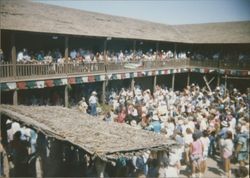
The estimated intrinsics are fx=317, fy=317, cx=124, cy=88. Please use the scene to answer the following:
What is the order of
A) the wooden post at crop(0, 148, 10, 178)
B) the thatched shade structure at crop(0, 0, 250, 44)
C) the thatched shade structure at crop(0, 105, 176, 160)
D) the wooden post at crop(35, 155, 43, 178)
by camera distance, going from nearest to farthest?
the thatched shade structure at crop(0, 105, 176, 160)
the wooden post at crop(35, 155, 43, 178)
the wooden post at crop(0, 148, 10, 178)
the thatched shade structure at crop(0, 0, 250, 44)

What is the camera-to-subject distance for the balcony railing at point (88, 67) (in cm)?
1570

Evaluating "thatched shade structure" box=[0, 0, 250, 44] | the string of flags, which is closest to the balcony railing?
the string of flags

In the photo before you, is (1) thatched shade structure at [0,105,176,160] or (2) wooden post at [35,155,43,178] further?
(2) wooden post at [35,155,43,178]

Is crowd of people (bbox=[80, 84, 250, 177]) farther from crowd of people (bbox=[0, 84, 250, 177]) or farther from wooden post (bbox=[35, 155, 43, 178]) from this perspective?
wooden post (bbox=[35, 155, 43, 178])

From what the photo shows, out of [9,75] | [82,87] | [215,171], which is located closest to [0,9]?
[9,75]

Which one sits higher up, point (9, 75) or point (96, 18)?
point (96, 18)

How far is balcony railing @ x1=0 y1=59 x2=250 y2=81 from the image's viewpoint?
15700mm

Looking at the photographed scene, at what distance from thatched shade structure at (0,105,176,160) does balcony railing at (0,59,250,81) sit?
137 inches

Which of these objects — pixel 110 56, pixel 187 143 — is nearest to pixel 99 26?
pixel 110 56

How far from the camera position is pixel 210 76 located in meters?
30.8

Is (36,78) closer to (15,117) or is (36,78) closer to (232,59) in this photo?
(15,117)

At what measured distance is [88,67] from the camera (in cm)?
2030

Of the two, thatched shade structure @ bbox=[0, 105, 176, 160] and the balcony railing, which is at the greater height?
the balcony railing

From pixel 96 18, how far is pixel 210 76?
12.8m
